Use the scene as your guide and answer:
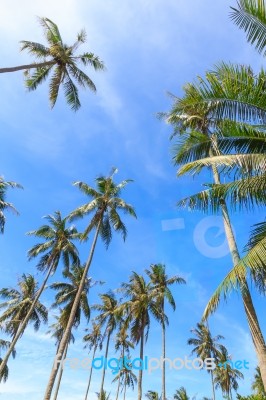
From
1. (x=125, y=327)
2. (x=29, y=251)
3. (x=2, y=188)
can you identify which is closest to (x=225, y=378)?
(x=125, y=327)

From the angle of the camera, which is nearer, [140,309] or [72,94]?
[72,94]

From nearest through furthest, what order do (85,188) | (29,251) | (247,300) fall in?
1. (247,300)
2. (85,188)
3. (29,251)

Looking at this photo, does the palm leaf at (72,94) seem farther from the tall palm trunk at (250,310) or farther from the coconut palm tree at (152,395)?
the coconut palm tree at (152,395)

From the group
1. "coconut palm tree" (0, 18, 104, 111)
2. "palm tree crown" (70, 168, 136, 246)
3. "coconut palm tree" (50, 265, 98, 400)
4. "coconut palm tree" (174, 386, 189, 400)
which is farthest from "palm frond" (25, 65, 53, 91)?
"coconut palm tree" (174, 386, 189, 400)

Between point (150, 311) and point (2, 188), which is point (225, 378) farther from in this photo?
point (2, 188)

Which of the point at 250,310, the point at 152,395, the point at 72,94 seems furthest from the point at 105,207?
the point at 152,395

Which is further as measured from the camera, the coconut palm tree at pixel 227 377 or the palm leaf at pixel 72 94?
the coconut palm tree at pixel 227 377

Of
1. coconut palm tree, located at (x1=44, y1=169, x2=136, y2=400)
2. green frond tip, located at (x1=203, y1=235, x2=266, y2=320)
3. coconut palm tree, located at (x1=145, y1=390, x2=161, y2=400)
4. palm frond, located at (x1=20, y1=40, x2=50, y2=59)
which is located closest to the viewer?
green frond tip, located at (x1=203, y1=235, x2=266, y2=320)

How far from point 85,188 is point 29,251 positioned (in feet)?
31.6

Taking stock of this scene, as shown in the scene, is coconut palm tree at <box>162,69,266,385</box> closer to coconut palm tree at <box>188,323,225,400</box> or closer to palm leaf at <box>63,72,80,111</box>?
palm leaf at <box>63,72,80,111</box>

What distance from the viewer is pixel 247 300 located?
34.5 feet

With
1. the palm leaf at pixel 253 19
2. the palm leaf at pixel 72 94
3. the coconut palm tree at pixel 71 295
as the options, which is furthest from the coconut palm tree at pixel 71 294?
the palm leaf at pixel 253 19

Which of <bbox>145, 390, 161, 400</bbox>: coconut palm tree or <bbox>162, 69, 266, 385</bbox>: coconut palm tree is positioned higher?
<bbox>145, 390, 161, 400</bbox>: coconut palm tree

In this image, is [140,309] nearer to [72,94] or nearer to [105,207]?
[105,207]
